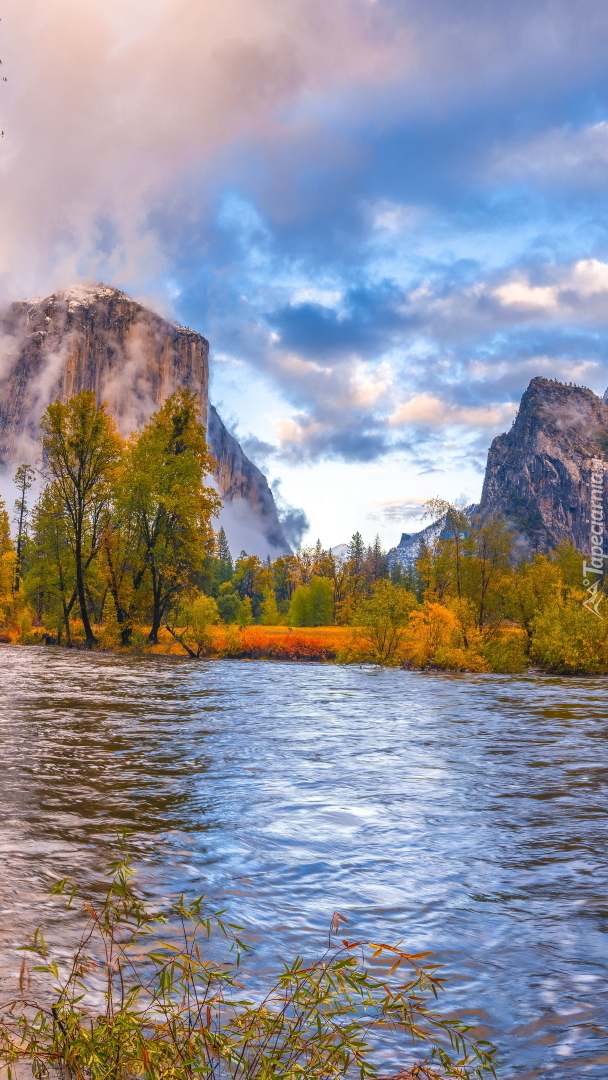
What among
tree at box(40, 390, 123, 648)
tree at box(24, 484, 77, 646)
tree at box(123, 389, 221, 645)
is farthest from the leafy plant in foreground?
tree at box(24, 484, 77, 646)

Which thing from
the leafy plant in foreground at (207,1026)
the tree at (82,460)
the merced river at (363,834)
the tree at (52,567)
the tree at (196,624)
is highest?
the tree at (82,460)

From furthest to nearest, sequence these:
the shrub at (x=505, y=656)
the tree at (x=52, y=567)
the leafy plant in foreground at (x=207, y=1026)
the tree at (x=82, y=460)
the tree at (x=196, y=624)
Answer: the tree at (x=52, y=567), the tree at (x=82, y=460), the tree at (x=196, y=624), the shrub at (x=505, y=656), the leafy plant in foreground at (x=207, y=1026)

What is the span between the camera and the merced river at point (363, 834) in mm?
4504

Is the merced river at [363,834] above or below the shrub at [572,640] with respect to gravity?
below

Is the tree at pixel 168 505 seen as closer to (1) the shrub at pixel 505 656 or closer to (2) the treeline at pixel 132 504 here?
(2) the treeline at pixel 132 504

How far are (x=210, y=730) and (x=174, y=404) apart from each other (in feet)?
99.3

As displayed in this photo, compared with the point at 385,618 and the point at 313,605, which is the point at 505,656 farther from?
the point at 313,605

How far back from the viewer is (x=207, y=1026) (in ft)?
10.3

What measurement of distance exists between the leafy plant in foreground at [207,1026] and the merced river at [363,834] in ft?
1.14

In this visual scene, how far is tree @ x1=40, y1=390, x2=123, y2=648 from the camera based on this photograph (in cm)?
3872

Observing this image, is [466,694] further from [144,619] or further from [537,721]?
[144,619]

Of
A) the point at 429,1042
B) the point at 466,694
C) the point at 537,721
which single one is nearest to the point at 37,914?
the point at 429,1042

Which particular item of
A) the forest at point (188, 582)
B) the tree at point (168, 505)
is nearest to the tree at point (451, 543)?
the forest at point (188, 582)

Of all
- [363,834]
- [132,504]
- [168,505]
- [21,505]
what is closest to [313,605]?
[21,505]
